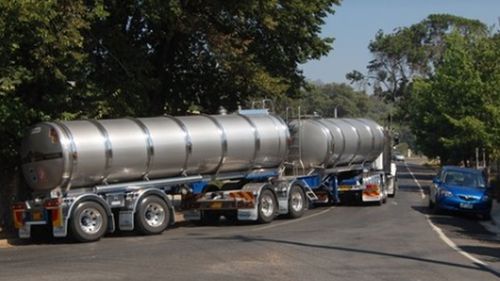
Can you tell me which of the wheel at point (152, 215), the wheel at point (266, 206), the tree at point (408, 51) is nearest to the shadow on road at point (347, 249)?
the wheel at point (152, 215)

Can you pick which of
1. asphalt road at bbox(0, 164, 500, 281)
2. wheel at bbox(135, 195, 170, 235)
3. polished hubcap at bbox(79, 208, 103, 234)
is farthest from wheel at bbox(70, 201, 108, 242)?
wheel at bbox(135, 195, 170, 235)

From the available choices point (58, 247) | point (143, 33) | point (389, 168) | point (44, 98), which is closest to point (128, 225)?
point (58, 247)

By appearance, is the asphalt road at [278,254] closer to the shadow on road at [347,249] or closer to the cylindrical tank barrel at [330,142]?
the shadow on road at [347,249]

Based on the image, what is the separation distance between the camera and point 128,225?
62.4 feet

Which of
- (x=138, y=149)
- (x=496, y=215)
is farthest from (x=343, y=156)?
(x=138, y=149)

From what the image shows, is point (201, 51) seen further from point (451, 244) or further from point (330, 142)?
point (451, 244)

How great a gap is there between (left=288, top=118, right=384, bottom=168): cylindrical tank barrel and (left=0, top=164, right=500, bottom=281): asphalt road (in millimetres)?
4506

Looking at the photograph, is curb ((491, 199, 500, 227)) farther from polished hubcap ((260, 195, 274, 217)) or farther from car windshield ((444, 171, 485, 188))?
polished hubcap ((260, 195, 274, 217))

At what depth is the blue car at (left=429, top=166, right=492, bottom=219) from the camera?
2584 centimetres

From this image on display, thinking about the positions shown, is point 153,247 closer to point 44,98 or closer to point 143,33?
point 44,98

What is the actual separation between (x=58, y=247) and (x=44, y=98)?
471 cm

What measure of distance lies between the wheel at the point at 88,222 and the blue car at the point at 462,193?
482 inches

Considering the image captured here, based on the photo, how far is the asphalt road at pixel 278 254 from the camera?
12.1 m

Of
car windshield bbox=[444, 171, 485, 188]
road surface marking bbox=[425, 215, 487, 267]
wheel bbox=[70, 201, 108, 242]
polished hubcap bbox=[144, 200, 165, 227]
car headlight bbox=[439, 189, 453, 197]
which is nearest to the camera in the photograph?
road surface marking bbox=[425, 215, 487, 267]
